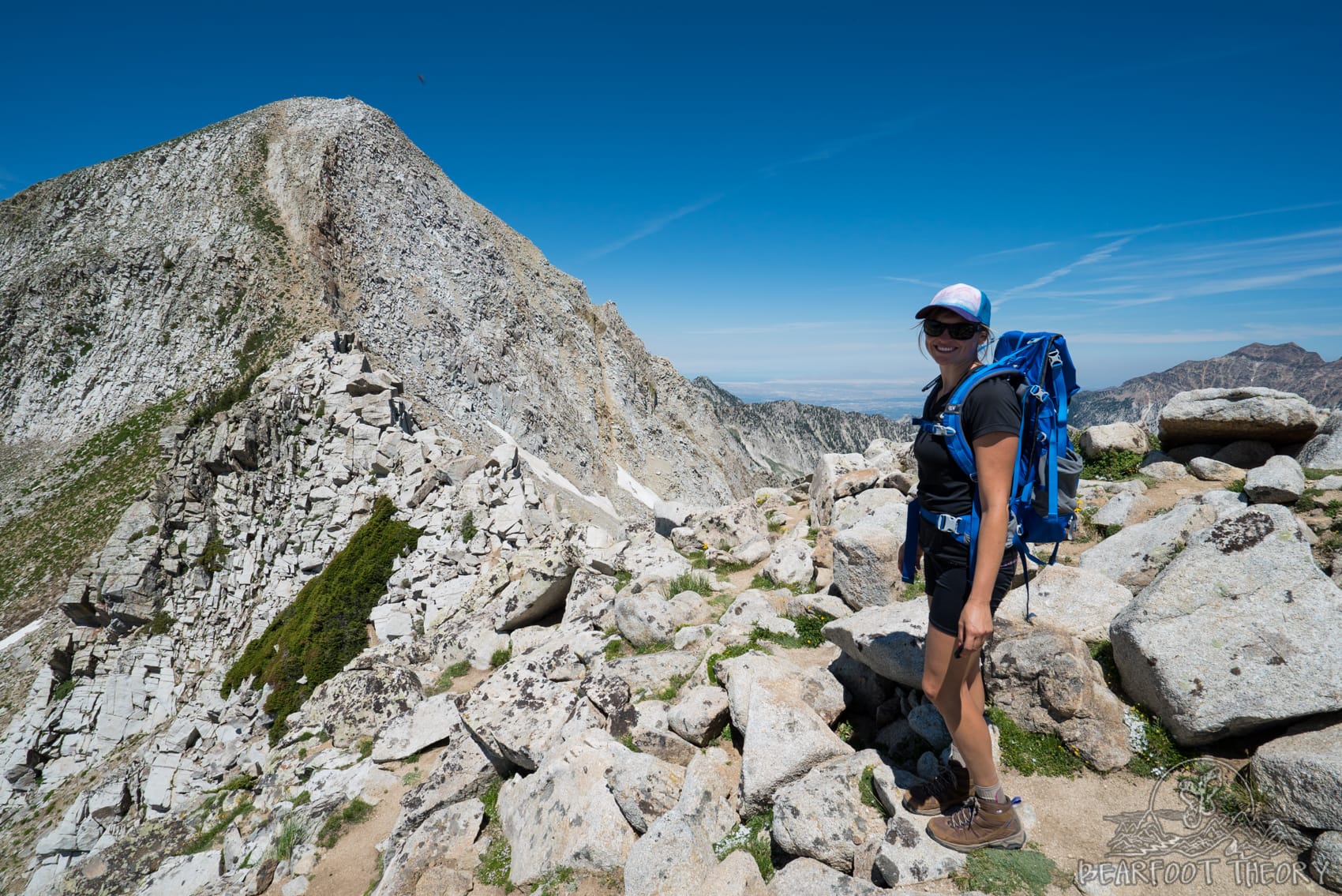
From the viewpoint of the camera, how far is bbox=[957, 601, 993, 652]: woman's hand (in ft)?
13.3

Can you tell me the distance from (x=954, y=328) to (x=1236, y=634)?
407cm

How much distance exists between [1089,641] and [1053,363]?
4132mm

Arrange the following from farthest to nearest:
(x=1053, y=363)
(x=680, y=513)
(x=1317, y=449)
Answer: (x=680, y=513)
(x=1317, y=449)
(x=1053, y=363)

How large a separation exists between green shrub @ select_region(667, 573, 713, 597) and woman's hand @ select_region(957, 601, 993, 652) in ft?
27.5

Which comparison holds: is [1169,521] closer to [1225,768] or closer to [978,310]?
[1225,768]

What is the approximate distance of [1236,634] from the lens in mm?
5051

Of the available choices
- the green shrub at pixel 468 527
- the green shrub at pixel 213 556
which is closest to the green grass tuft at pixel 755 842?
the green shrub at pixel 468 527

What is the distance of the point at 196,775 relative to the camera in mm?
17016

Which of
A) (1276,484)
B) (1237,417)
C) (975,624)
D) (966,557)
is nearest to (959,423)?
(966,557)

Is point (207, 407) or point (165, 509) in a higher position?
point (207, 407)

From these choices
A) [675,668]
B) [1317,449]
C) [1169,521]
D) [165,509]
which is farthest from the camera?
[165,509]

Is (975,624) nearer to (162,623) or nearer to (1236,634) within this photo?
(1236,634)

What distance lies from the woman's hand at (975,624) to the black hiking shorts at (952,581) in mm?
190

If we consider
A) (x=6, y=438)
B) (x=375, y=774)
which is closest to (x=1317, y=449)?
(x=375, y=774)
